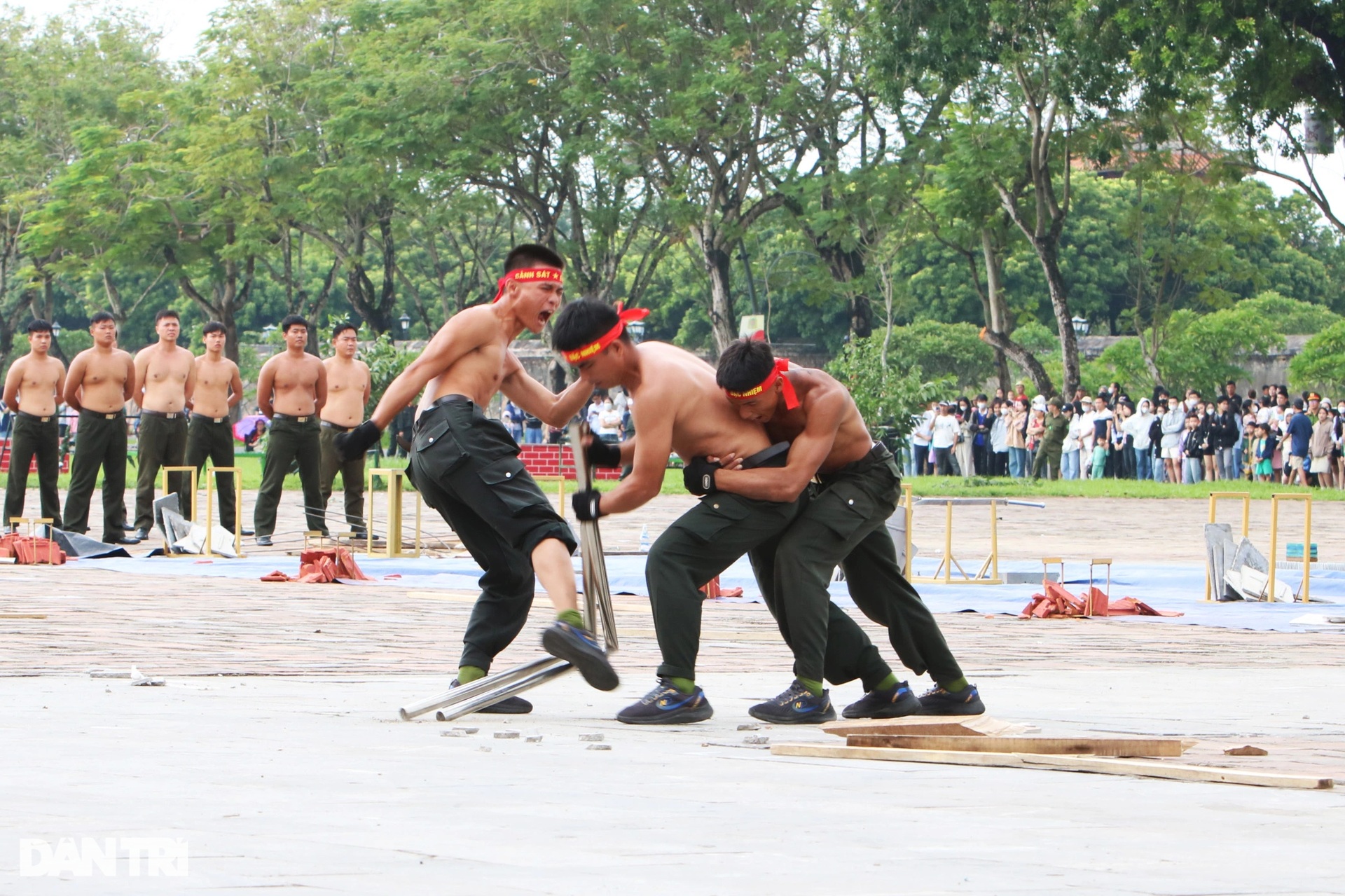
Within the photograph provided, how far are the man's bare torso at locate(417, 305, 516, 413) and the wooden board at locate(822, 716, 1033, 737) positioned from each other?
1.96 metres

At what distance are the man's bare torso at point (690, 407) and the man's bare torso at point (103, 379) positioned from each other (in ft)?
34.4

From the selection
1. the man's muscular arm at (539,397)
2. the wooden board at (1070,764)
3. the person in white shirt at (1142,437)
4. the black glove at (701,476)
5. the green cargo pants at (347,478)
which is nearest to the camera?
the wooden board at (1070,764)

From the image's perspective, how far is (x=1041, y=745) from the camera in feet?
16.0

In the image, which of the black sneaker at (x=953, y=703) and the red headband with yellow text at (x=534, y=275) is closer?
the black sneaker at (x=953, y=703)

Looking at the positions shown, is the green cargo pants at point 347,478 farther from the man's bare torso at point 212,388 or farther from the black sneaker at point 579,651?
the black sneaker at point 579,651

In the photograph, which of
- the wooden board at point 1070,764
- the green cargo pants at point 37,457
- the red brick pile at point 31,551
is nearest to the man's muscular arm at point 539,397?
the wooden board at point 1070,764

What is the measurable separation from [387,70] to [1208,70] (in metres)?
19.1

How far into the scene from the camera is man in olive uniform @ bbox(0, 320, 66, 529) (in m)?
15.6

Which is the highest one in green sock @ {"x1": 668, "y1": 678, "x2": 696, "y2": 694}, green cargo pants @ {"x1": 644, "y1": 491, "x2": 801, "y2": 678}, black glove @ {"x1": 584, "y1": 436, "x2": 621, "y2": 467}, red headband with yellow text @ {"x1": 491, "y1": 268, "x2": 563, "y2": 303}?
red headband with yellow text @ {"x1": 491, "y1": 268, "x2": 563, "y2": 303}

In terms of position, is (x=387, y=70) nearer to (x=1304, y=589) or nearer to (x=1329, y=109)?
(x=1329, y=109)

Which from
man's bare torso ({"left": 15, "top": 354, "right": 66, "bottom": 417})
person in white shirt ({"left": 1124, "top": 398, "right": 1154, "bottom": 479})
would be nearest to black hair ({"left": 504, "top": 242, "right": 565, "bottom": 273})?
man's bare torso ({"left": 15, "top": 354, "right": 66, "bottom": 417})

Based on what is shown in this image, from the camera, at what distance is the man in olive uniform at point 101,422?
50.9 feet

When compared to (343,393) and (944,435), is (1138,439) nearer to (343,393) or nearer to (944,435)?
(944,435)

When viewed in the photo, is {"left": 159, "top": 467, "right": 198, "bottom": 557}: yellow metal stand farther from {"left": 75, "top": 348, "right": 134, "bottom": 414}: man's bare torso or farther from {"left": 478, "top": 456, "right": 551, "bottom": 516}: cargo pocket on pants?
{"left": 478, "top": 456, "right": 551, "bottom": 516}: cargo pocket on pants
